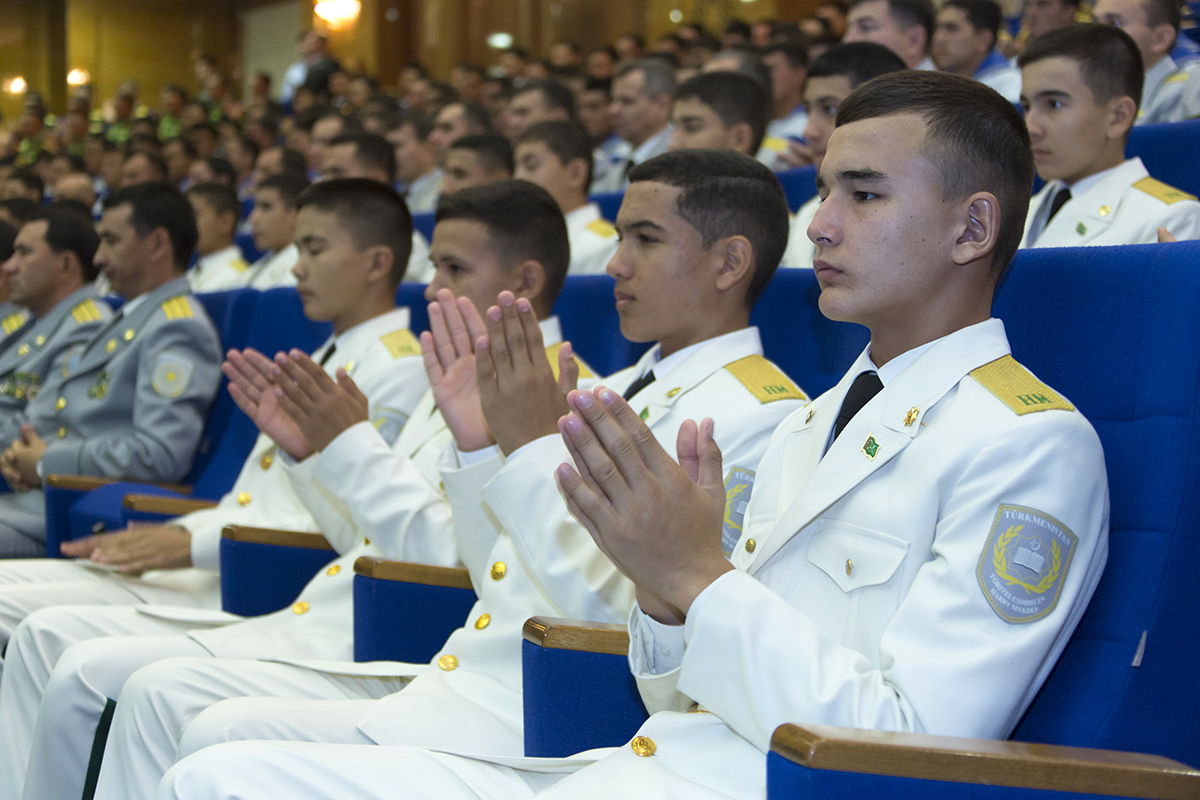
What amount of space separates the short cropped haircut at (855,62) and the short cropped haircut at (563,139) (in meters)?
0.97

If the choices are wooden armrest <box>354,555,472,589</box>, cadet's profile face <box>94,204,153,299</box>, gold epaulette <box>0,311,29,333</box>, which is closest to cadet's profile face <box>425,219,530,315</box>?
wooden armrest <box>354,555,472,589</box>

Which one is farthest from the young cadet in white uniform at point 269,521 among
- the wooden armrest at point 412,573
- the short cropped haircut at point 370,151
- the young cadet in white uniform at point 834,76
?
the short cropped haircut at point 370,151

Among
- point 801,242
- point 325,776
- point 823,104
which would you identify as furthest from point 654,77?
point 325,776

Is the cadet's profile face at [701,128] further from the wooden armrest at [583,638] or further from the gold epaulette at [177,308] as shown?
the wooden armrest at [583,638]

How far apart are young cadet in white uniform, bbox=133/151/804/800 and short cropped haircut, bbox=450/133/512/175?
226cm

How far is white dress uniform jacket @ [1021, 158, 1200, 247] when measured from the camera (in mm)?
2260

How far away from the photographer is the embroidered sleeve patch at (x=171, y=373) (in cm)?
296

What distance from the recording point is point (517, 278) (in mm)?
2303

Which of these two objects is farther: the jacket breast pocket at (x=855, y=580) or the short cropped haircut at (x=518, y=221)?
the short cropped haircut at (x=518, y=221)

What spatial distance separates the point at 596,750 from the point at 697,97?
9.34 feet

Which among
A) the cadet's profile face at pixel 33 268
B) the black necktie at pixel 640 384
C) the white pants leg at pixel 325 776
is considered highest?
the cadet's profile face at pixel 33 268

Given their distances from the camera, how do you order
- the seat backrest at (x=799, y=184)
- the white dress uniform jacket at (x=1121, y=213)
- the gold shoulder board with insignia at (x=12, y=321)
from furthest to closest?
the gold shoulder board with insignia at (x=12, y=321)
the seat backrest at (x=799, y=184)
the white dress uniform jacket at (x=1121, y=213)

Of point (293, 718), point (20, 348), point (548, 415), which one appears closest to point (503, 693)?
point (293, 718)

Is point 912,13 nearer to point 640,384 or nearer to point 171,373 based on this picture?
point 171,373
